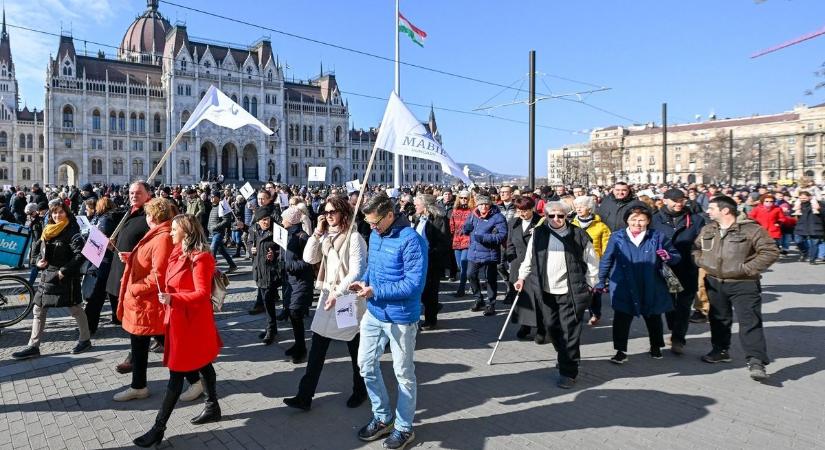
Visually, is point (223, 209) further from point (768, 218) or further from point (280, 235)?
point (768, 218)

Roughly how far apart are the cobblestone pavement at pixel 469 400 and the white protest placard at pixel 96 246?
122 centimetres

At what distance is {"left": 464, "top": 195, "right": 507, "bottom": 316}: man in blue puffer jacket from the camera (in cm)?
770

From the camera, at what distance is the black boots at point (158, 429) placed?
363 cm

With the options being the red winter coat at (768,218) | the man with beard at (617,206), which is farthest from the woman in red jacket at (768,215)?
the man with beard at (617,206)

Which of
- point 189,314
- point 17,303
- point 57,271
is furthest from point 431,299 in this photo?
point 17,303

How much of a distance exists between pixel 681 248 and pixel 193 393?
227 inches

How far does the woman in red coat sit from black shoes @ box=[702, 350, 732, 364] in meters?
5.11

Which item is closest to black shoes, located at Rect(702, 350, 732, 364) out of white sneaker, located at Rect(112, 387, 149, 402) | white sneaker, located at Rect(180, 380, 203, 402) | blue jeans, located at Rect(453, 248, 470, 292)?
blue jeans, located at Rect(453, 248, 470, 292)

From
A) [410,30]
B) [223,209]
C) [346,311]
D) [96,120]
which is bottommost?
[346,311]

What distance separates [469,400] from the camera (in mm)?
4605

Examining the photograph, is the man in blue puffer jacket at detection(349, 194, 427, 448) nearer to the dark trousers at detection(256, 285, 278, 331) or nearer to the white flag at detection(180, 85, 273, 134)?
the dark trousers at detection(256, 285, 278, 331)

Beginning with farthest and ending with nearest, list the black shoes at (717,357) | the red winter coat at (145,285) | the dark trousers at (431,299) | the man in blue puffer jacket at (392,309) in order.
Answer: the dark trousers at (431,299)
the black shoes at (717,357)
the red winter coat at (145,285)
the man in blue puffer jacket at (392,309)

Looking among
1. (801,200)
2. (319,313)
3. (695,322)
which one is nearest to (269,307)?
(319,313)

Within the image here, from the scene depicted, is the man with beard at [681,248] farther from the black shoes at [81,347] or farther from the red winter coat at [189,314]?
the black shoes at [81,347]
